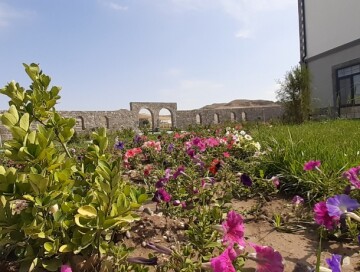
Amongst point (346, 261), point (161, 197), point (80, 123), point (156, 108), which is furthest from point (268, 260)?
point (156, 108)

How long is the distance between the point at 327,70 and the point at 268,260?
17.8m

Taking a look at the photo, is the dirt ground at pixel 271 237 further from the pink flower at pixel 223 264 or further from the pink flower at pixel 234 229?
the pink flower at pixel 223 264

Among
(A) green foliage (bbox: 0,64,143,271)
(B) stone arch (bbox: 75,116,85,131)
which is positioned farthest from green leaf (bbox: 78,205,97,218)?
(B) stone arch (bbox: 75,116,85,131)

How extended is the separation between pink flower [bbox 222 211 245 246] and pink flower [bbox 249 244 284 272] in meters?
0.13

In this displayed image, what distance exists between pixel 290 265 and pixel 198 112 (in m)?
31.0

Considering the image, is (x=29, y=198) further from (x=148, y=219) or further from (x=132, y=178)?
(x=132, y=178)

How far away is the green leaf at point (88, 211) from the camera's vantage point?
1.20 metres

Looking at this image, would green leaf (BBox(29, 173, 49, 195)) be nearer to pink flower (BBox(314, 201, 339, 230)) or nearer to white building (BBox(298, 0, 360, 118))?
pink flower (BBox(314, 201, 339, 230))

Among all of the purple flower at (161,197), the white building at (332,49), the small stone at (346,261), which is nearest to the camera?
the small stone at (346,261)

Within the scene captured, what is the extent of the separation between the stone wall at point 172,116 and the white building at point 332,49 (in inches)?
414

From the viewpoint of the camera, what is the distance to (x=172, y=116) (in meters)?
32.5

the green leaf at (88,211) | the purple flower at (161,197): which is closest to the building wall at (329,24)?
the purple flower at (161,197)

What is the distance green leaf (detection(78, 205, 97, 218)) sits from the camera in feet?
3.93

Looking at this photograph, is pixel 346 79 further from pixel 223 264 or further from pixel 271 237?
pixel 223 264
